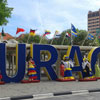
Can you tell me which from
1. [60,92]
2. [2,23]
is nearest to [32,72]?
[60,92]

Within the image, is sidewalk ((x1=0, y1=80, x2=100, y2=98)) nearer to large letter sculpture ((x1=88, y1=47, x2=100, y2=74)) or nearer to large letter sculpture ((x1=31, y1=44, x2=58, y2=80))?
large letter sculpture ((x1=31, y1=44, x2=58, y2=80))

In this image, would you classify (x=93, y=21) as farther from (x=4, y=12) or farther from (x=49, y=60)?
(x=49, y=60)

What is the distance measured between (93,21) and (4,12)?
146170 millimetres

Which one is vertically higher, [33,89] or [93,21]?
[93,21]

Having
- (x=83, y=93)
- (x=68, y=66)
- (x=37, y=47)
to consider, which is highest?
(x=37, y=47)

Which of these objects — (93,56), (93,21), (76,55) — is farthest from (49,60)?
(93,21)

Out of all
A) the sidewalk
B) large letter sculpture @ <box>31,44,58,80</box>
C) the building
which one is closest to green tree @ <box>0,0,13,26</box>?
large letter sculpture @ <box>31,44,58,80</box>

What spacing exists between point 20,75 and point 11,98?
5.34 m

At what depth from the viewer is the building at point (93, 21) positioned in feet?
518

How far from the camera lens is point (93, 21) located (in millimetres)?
162125

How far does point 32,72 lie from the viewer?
12844 mm

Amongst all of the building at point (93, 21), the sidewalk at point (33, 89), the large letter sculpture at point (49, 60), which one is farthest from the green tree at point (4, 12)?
the building at point (93, 21)

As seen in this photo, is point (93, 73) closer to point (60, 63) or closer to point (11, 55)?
point (60, 63)

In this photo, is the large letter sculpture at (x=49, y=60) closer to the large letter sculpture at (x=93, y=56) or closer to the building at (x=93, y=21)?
the large letter sculpture at (x=93, y=56)
